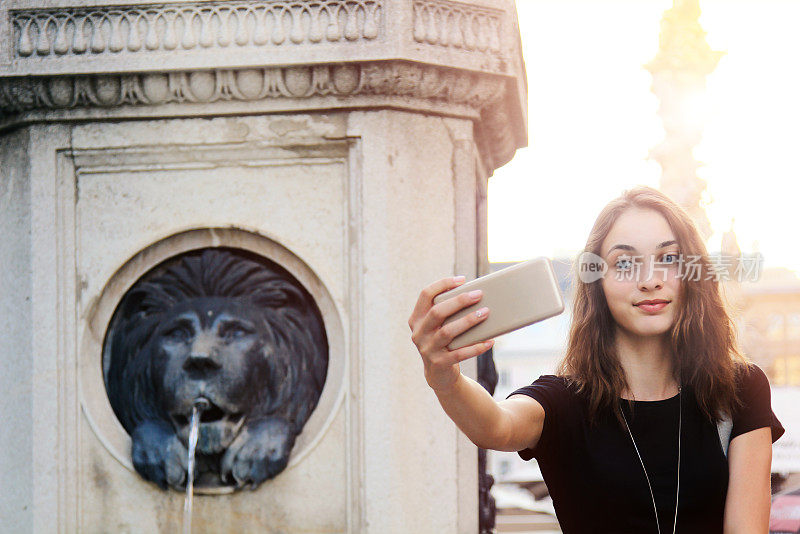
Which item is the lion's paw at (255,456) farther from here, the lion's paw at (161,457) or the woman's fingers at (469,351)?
the woman's fingers at (469,351)

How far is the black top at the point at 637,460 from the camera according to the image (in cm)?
197

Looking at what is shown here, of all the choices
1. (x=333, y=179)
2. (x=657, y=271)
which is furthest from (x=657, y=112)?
(x=657, y=271)

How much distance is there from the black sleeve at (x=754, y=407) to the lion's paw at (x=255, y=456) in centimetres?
173

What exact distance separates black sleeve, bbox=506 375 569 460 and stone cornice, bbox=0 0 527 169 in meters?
1.53

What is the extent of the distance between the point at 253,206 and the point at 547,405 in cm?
169

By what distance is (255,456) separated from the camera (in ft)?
11.0

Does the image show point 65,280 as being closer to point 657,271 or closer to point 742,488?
point 657,271

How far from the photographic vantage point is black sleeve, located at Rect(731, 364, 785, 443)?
6.73 feet

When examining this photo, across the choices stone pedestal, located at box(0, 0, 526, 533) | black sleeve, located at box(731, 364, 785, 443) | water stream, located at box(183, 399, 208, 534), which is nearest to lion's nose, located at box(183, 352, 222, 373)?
water stream, located at box(183, 399, 208, 534)

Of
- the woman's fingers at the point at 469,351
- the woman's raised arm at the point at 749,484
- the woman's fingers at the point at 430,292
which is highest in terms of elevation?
the woman's fingers at the point at 430,292

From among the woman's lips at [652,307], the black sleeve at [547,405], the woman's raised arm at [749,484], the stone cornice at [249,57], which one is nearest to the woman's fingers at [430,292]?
the black sleeve at [547,405]

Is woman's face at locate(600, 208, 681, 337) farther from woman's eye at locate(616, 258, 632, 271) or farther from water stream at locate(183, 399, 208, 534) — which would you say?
water stream at locate(183, 399, 208, 534)

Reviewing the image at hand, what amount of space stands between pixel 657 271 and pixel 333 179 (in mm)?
1589

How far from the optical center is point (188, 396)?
10.9 feet
